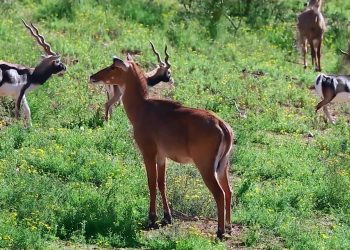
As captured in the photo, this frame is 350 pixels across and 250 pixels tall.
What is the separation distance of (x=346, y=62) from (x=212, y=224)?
468 inches

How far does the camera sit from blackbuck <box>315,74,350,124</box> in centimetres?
1840

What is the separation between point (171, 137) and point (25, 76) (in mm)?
5651

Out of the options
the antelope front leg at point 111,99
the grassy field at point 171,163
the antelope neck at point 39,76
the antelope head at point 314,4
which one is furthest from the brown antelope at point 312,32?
the antelope neck at point 39,76

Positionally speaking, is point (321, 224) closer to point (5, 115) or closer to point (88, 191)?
point (88, 191)

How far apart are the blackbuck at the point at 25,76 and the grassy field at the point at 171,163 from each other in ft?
1.13

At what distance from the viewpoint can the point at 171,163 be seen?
45.7 ft

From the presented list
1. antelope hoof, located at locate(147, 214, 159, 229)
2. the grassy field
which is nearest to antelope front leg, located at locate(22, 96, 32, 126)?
the grassy field

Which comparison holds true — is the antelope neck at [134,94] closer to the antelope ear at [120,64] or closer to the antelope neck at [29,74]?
the antelope ear at [120,64]

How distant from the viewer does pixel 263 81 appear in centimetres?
1986

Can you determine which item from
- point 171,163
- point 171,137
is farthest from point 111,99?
point 171,137

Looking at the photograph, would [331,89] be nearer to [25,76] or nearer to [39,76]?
[39,76]

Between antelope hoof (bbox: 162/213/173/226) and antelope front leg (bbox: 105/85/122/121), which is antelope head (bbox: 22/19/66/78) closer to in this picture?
antelope front leg (bbox: 105/85/122/121)

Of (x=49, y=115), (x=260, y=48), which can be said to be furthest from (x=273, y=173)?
(x=260, y=48)

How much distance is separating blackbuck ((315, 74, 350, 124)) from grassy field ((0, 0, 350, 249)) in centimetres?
35
